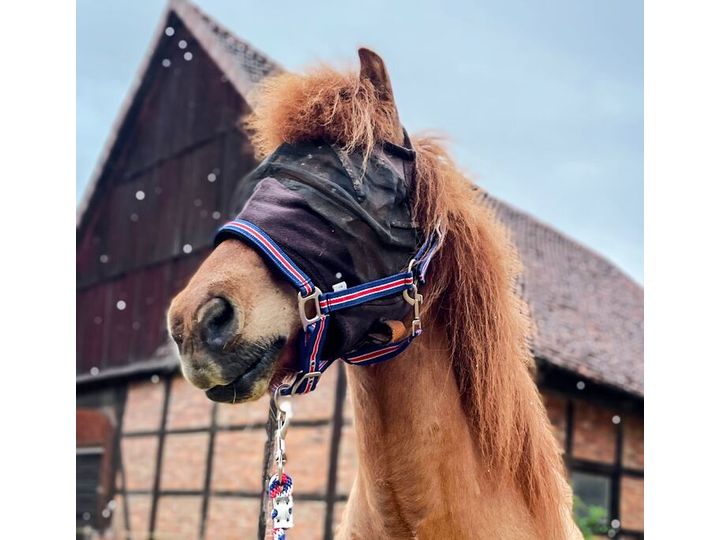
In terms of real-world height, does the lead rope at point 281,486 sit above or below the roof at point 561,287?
below

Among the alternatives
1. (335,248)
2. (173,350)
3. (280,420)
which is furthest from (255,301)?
(173,350)

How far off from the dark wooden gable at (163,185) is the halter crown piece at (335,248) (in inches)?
203

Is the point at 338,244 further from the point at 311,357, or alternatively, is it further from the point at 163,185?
the point at 163,185

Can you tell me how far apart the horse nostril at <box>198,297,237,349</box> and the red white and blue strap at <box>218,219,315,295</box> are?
112mm

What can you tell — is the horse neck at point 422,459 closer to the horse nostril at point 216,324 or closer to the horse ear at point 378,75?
the horse nostril at point 216,324

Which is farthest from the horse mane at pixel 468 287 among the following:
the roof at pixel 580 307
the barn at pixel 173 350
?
the barn at pixel 173 350

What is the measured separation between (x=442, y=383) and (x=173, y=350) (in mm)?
5721

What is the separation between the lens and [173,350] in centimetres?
676

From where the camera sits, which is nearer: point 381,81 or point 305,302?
point 305,302

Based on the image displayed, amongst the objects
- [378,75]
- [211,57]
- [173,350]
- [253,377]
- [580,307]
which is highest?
[211,57]

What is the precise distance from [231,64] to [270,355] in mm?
5509

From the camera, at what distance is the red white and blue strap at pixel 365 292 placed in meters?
1.22

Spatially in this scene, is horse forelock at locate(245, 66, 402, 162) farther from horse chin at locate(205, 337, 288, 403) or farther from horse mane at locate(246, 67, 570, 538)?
horse chin at locate(205, 337, 288, 403)
